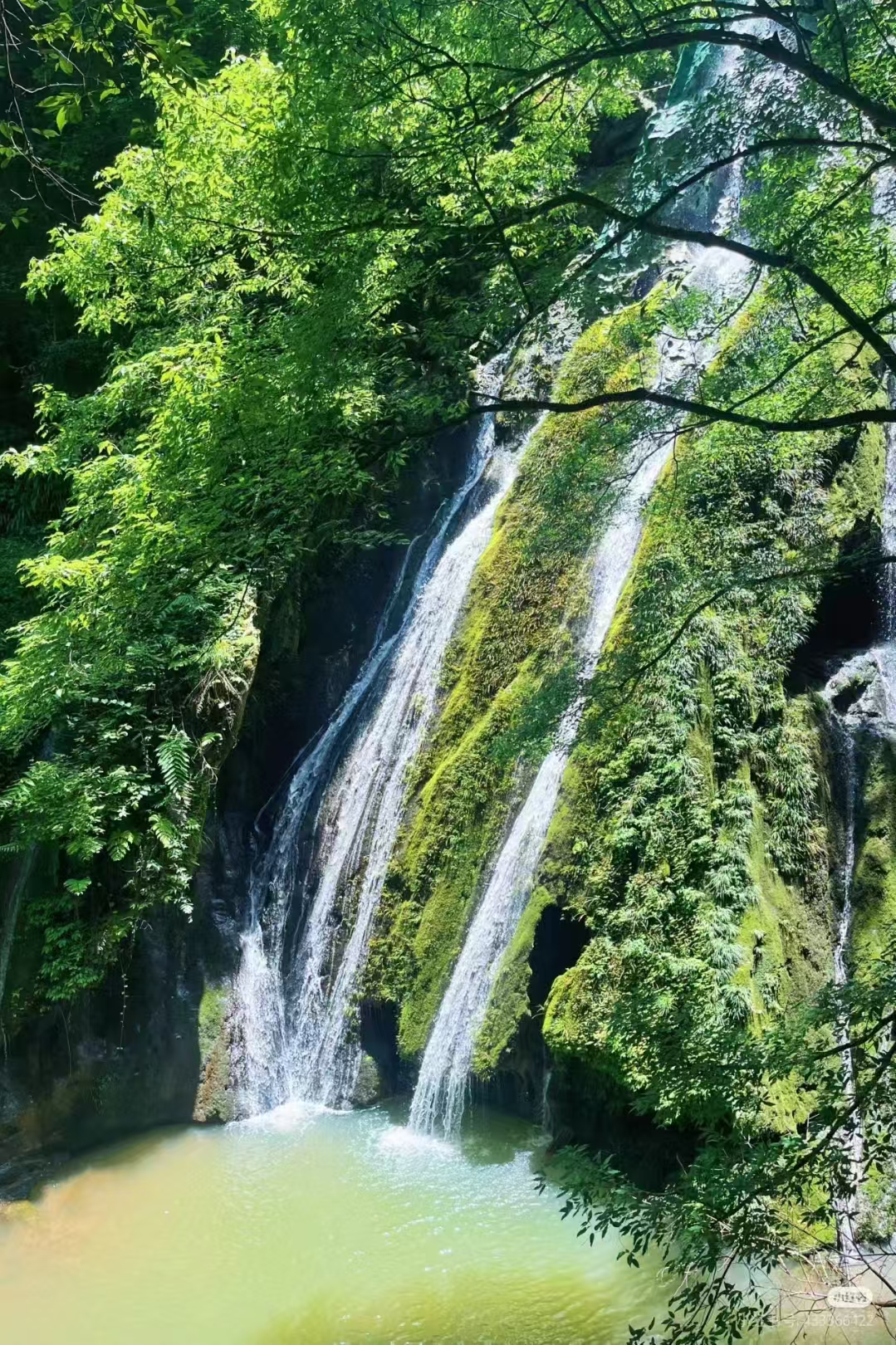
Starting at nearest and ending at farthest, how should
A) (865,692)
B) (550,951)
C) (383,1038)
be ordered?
(550,951) < (865,692) < (383,1038)

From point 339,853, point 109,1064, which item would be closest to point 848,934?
point 339,853

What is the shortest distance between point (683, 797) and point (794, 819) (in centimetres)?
81

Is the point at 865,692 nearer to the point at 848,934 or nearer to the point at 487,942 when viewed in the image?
the point at 848,934

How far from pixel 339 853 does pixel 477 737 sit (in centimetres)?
172

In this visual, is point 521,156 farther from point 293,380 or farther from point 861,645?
point 861,645

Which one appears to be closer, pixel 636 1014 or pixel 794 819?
pixel 636 1014

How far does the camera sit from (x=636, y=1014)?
4191 millimetres

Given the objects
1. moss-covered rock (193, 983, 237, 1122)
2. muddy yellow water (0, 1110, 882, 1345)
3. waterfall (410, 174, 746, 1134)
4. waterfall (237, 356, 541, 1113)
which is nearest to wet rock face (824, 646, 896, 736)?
waterfall (410, 174, 746, 1134)

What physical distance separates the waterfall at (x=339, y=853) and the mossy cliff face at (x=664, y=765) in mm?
345

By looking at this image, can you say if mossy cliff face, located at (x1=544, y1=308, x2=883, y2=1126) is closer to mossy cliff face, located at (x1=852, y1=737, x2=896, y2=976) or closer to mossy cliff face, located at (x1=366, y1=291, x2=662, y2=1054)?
mossy cliff face, located at (x1=852, y1=737, x2=896, y2=976)

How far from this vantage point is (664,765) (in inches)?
267

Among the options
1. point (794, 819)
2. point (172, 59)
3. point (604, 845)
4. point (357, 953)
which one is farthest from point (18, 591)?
point (172, 59)

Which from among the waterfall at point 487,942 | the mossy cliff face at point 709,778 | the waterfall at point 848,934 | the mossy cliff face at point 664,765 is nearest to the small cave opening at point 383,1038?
the mossy cliff face at point 664,765

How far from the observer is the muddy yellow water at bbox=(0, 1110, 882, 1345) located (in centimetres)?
517
